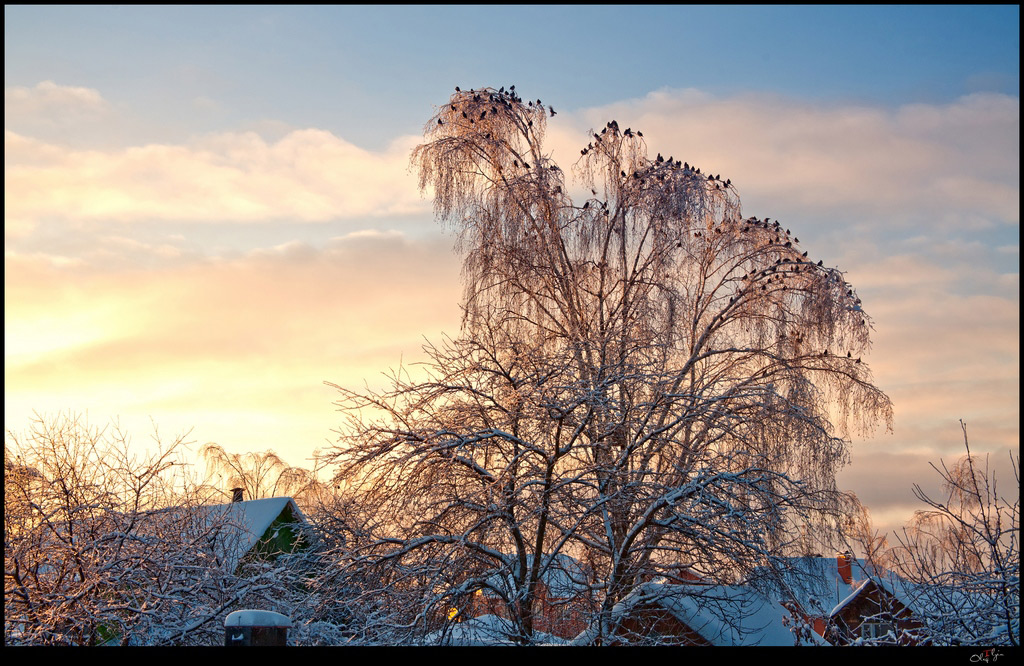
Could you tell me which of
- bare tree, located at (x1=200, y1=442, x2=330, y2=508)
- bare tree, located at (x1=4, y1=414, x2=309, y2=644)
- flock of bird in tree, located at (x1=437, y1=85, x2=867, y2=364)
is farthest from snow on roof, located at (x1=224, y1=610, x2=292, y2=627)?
bare tree, located at (x1=200, y1=442, x2=330, y2=508)

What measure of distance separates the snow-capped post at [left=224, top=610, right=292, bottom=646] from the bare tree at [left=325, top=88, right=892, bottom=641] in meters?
5.94

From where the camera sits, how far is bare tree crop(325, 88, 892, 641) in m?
12.9

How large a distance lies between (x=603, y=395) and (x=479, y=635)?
367cm

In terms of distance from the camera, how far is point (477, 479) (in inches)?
535

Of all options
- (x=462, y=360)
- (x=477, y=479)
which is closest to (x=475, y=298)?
(x=462, y=360)

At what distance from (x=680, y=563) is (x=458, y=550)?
3110 millimetres

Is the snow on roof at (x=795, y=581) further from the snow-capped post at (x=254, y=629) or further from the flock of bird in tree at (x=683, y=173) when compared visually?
the snow-capped post at (x=254, y=629)

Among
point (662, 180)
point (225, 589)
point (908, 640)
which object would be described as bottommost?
point (908, 640)

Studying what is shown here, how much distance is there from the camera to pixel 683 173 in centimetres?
1672

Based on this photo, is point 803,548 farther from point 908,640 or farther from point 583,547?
point 583,547

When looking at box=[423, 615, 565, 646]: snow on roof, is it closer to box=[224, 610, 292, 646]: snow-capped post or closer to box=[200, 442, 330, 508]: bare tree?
box=[224, 610, 292, 646]: snow-capped post

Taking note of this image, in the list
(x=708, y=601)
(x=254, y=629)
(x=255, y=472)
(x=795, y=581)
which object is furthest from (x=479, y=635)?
(x=255, y=472)

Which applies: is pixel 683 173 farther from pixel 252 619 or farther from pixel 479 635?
pixel 252 619
